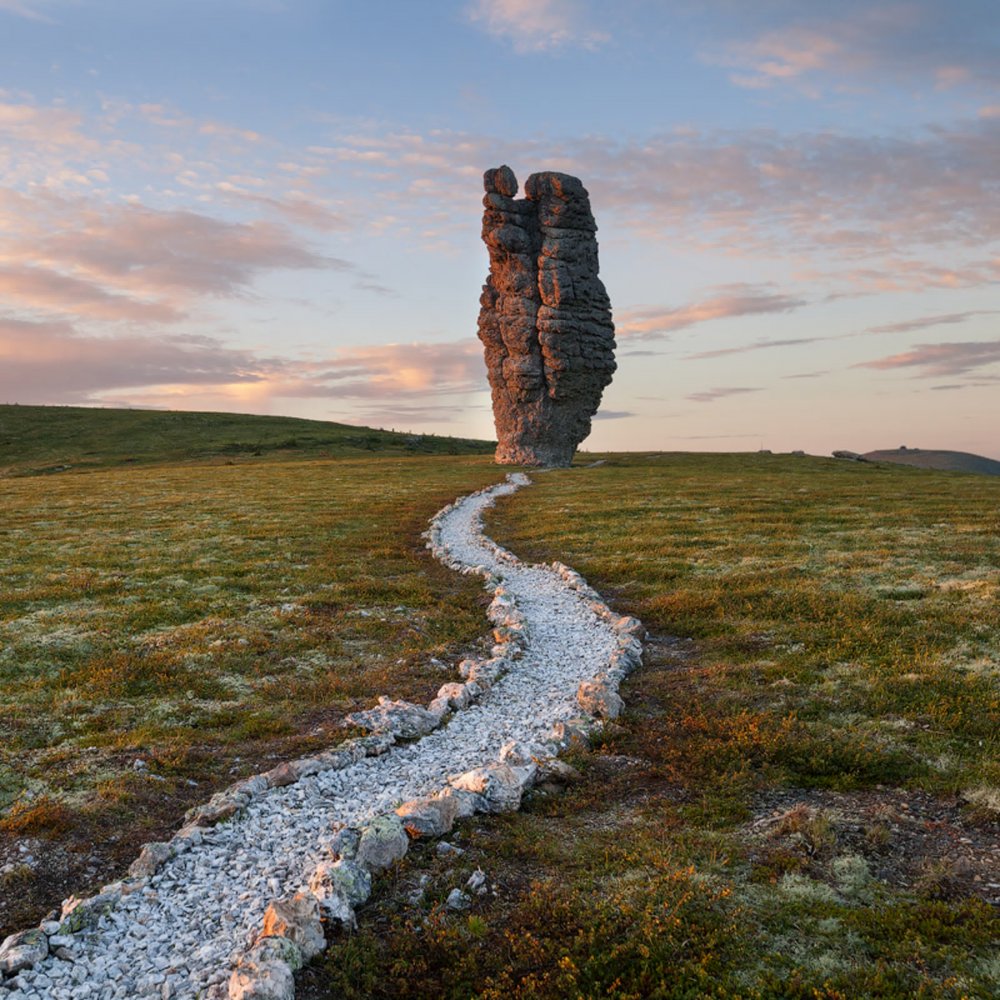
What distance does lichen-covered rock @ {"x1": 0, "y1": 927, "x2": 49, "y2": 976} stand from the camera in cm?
895

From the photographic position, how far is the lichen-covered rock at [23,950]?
29.3 feet

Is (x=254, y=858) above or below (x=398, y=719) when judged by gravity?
below

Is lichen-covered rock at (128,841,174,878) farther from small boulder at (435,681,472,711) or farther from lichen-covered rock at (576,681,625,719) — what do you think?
lichen-covered rock at (576,681,625,719)

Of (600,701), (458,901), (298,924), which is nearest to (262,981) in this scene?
(298,924)

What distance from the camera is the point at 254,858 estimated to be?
1133 centimetres

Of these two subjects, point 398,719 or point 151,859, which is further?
point 398,719

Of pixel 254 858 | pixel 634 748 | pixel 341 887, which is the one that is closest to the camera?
pixel 341 887

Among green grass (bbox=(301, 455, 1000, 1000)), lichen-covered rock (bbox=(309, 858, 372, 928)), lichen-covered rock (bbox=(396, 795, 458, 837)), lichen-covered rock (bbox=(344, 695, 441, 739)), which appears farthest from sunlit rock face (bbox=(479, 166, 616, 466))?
lichen-covered rock (bbox=(309, 858, 372, 928))

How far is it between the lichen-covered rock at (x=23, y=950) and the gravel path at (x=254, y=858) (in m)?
0.10

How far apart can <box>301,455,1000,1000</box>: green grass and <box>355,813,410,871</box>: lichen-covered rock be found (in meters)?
0.23

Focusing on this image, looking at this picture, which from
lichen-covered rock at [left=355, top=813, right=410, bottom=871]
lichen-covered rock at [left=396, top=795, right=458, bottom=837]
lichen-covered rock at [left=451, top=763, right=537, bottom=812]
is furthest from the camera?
lichen-covered rock at [left=451, top=763, right=537, bottom=812]

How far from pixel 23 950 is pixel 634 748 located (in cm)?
1037

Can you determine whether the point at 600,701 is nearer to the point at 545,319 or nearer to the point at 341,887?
the point at 341,887

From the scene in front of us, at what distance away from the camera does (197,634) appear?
23.1 meters
